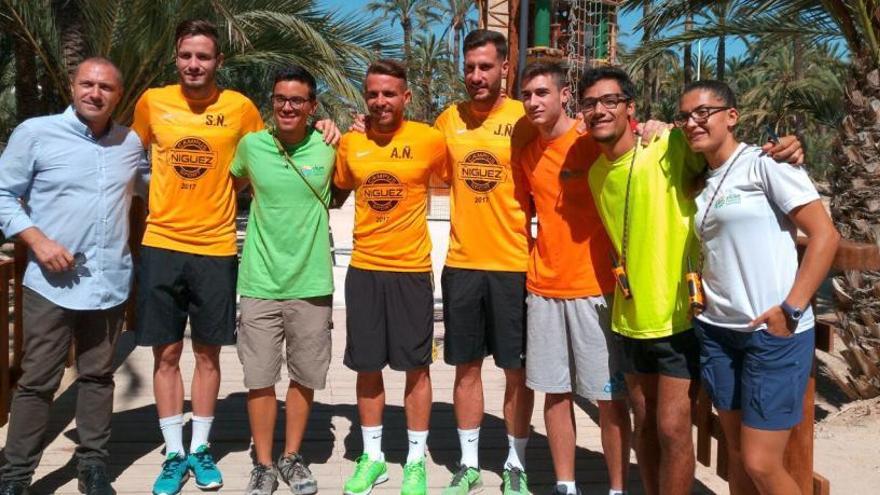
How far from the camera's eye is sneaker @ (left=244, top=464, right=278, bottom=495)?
447cm

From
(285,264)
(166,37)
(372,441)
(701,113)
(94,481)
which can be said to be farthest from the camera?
(166,37)

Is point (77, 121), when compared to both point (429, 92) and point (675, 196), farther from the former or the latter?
point (429, 92)

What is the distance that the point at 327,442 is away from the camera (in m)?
5.45

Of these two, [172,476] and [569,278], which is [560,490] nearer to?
[569,278]

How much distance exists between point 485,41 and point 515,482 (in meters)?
2.13

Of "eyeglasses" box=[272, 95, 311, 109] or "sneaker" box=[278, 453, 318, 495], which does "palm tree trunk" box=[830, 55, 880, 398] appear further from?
"eyeglasses" box=[272, 95, 311, 109]

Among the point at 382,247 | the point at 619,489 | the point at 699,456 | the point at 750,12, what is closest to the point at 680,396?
the point at 619,489

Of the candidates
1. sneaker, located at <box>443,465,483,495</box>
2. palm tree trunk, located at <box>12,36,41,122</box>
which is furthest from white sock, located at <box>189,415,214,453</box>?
palm tree trunk, located at <box>12,36,41,122</box>

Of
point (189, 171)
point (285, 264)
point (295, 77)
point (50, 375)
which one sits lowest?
point (50, 375)

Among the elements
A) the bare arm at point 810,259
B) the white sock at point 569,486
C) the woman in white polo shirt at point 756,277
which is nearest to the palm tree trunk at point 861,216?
the white sock at point 569,486

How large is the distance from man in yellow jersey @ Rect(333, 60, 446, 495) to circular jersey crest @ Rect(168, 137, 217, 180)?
Result: 25.5 inches

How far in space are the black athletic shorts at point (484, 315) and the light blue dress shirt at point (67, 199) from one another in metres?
1.62

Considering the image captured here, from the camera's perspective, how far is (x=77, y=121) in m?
4.30

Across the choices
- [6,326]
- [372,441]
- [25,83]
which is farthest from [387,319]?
[25,83]
